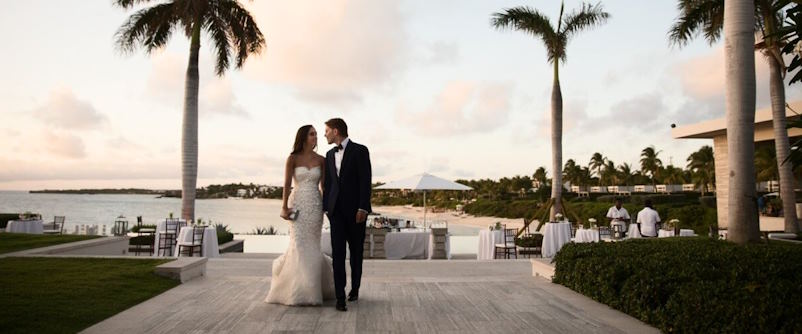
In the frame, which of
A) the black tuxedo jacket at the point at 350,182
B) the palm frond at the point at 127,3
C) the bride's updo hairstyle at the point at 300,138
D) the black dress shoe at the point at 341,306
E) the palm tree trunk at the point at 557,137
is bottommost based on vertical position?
the black dress shoe at the point at 341,306

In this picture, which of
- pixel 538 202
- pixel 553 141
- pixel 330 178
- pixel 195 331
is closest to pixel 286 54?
pixel 553 141

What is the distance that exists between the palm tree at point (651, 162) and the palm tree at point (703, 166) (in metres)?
19.0

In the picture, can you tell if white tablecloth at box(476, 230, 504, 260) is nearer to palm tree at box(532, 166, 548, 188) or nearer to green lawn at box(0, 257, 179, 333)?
green lawn at box(0, 257, 179, 333)

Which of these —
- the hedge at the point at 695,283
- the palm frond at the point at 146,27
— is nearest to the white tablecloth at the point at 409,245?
the hedge at the point at 695,283

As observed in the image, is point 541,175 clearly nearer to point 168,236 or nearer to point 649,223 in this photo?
point 649,223

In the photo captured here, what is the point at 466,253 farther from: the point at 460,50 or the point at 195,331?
the point at 195,331

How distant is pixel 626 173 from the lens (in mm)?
78250

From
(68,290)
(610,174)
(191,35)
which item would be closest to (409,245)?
(68,290)

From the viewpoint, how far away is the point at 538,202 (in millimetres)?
46719

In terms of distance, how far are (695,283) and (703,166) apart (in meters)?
56.3

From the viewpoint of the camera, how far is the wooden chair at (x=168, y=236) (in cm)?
1340

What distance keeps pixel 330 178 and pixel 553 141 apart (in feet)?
47.6

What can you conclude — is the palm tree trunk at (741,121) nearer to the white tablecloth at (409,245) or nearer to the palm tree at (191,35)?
the white tablecloth at (409,245)

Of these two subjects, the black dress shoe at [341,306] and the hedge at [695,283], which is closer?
the hedge at [695,283]
